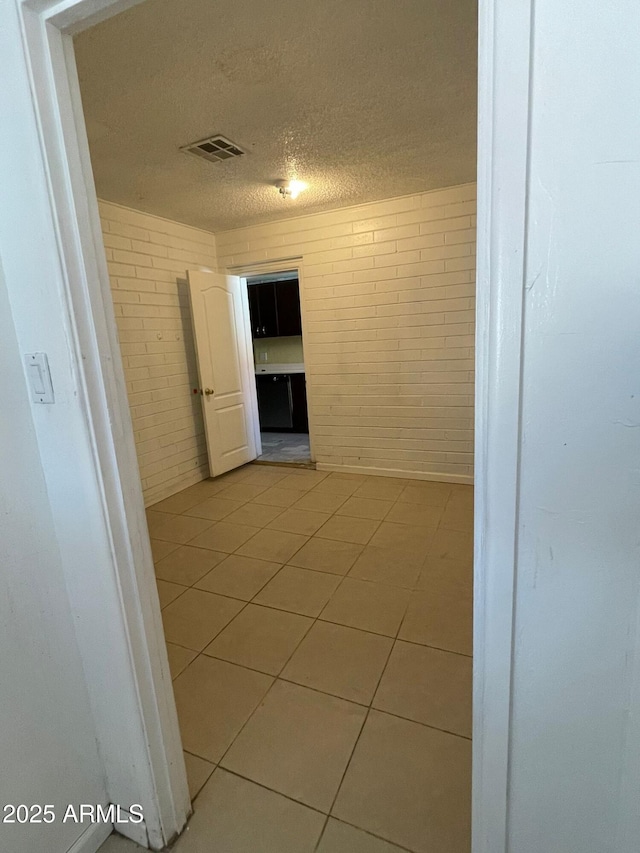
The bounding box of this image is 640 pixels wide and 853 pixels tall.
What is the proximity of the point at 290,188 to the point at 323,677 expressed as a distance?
10.3 ft

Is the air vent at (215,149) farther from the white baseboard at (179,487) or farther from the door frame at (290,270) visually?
the white baseboard at (179,487)

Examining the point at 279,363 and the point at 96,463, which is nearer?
the point at 96,463

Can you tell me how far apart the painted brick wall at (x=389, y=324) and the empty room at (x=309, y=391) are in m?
0.02

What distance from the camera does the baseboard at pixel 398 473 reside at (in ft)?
12.0

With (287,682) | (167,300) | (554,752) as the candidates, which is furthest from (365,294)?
(554,752)

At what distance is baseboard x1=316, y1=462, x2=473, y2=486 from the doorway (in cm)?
79

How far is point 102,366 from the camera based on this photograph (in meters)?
0.92

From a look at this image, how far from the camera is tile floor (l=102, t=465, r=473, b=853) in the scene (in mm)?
1165

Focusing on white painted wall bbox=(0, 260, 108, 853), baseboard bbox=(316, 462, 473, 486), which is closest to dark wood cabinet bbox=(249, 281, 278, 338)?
baseboard bbox=(316, 462, 473, 486)

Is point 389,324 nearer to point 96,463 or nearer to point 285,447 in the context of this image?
point 285,447

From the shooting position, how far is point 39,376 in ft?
2.98

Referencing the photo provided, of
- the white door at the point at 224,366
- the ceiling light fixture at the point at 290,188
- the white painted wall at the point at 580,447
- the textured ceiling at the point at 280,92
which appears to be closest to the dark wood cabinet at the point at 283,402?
the white door at the point at 224,366

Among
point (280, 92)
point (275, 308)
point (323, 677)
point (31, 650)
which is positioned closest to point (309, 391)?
point (275, 308)

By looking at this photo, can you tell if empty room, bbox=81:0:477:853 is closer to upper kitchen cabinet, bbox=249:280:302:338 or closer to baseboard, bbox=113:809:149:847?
baseboard, bbox=113:809:149:847
